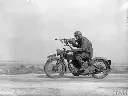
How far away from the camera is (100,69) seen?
1005cm

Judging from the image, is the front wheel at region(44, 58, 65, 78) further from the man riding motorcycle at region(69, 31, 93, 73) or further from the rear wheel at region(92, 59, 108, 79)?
the rear wheel at region(92, 59, 108, 79)

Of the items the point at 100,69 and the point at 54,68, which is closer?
the point at 54,68

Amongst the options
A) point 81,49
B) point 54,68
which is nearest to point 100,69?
point 81,49

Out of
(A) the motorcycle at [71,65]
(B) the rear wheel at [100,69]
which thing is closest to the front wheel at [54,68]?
(A) the motorcycle at [71,65]

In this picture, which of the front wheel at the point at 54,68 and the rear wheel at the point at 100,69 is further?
the rear wheel at the point at 100,69

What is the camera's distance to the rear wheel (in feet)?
32.9

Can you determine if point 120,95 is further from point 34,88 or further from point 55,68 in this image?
point 55,68

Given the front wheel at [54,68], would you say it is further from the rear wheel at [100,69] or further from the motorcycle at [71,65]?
the rear wheel at [100,69]

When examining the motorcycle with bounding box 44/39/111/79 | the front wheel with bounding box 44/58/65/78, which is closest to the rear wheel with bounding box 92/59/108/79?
the motorcycle with bounding box 44/39/111/79

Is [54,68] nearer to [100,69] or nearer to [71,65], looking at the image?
[71,65]

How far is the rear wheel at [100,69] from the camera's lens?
1002 cm

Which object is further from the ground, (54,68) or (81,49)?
(81,49)

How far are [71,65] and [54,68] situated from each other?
70 centimetres

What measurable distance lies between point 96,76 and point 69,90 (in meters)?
3.17
